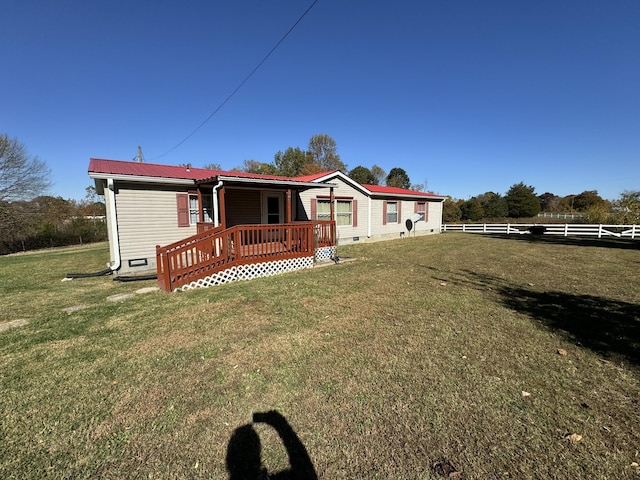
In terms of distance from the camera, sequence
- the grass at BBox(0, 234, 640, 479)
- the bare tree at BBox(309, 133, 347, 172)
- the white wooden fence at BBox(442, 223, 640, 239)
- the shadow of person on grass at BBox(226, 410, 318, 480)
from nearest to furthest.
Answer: the shadow of person on grass at BBox(226, 410, 318, 480)
the grass at BBox(0, 234, 640, 479)
the white wooden fence at BBox(442, 223, 640, 239)
the bare tree at BBox(309, 133, 347, 172)

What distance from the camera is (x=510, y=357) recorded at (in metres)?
3.44

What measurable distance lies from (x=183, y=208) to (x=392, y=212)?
1209cm

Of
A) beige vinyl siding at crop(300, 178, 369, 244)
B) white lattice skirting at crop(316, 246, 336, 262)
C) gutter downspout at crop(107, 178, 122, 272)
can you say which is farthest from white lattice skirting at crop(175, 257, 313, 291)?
beige vinyl siding at crop(300, 178, 369, 244)

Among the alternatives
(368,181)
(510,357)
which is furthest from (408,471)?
(368,181)

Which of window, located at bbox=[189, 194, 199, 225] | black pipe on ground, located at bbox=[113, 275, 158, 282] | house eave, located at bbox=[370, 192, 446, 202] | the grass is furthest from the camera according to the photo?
house eave, located at bbox=[370, 192, 446, 202]

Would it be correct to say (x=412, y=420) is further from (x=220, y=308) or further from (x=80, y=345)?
A: (x=80, y=345)

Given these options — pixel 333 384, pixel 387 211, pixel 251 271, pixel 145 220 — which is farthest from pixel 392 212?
pixel 333 384

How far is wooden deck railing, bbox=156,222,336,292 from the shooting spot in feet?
22.3

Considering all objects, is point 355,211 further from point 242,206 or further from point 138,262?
point 138,262

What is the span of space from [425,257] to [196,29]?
→ 11.7 meters

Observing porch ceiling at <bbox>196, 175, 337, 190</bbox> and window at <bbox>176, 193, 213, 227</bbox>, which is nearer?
porch ceiling at <bbox>196, 175, 337, 190</bbox>

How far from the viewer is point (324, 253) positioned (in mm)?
10227

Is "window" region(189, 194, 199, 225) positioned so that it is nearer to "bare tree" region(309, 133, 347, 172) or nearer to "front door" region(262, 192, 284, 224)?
"front door" region(262, 192, 284, 224)

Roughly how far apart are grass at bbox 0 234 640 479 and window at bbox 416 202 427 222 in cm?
1415
